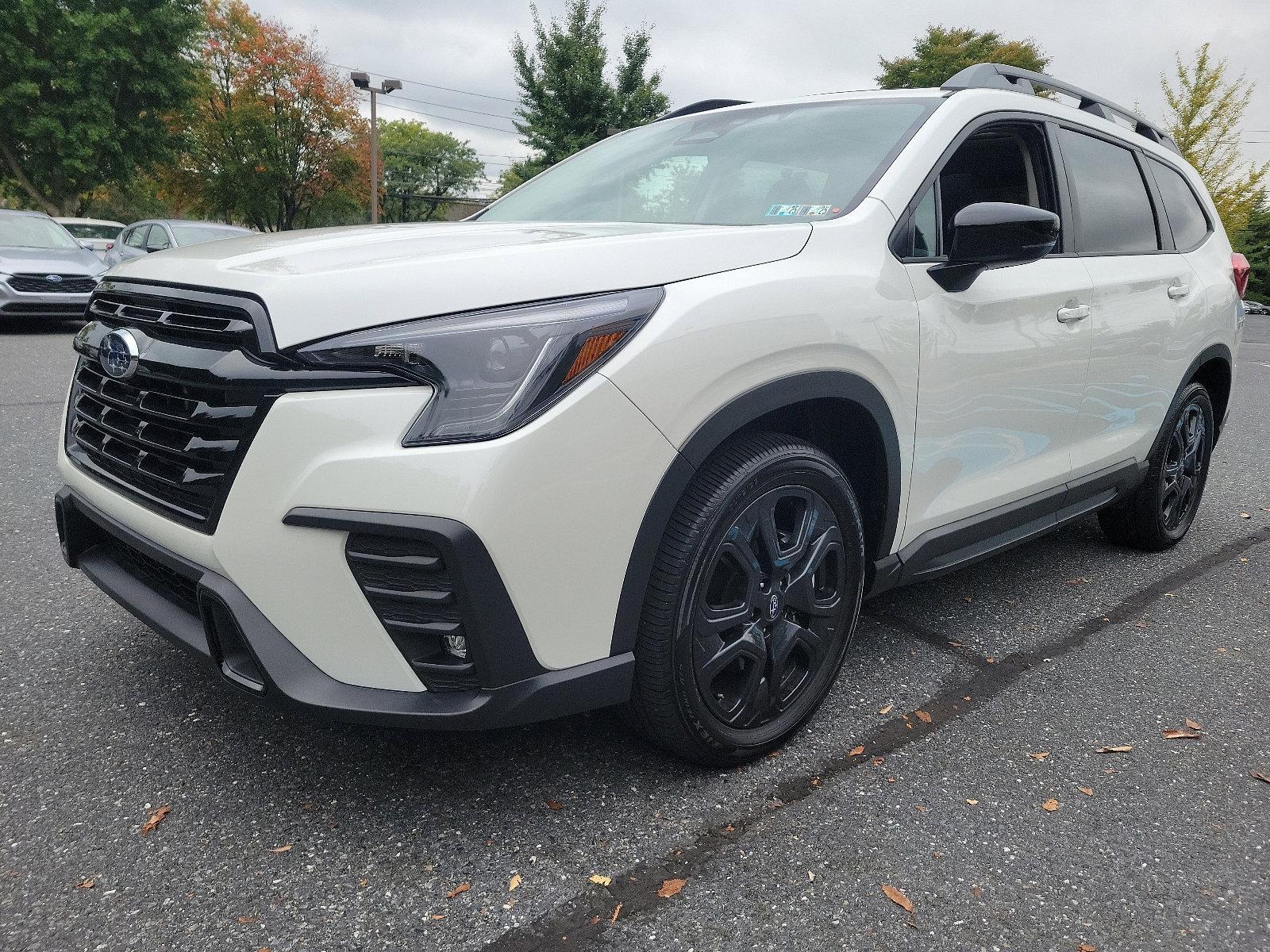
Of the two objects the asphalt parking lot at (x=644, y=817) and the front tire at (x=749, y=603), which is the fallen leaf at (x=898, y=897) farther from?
the front tire at (x=749, y=603)

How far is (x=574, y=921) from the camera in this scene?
1778mm

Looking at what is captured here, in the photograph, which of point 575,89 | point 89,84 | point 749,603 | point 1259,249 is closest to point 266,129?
point 89,84

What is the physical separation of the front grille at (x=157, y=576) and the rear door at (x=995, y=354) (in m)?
1.79

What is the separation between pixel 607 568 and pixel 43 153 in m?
31.6

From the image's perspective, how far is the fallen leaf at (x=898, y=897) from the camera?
6.09 feet

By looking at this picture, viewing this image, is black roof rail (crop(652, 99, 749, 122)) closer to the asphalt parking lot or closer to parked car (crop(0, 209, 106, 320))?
the asphalt parking lot

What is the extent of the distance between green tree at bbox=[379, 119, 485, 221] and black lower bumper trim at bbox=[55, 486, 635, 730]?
238ft

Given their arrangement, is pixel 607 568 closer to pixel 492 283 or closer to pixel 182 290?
pixel 492 283

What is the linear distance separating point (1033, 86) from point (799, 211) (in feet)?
5.27

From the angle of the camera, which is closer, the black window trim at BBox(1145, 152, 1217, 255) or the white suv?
the white suv

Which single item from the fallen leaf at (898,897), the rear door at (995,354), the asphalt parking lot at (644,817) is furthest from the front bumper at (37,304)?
the fallen leaf at (898,897)

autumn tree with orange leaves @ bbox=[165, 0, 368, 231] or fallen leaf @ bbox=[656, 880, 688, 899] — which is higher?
autumn tree with orange leaves @ bbox=[165, 0, 368, 231]

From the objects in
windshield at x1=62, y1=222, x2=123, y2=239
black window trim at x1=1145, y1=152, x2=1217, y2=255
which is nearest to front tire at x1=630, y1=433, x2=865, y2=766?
black window trim at x1=1145, y1=152, x2=1217, y2=255

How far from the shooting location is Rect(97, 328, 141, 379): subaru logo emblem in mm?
1987
